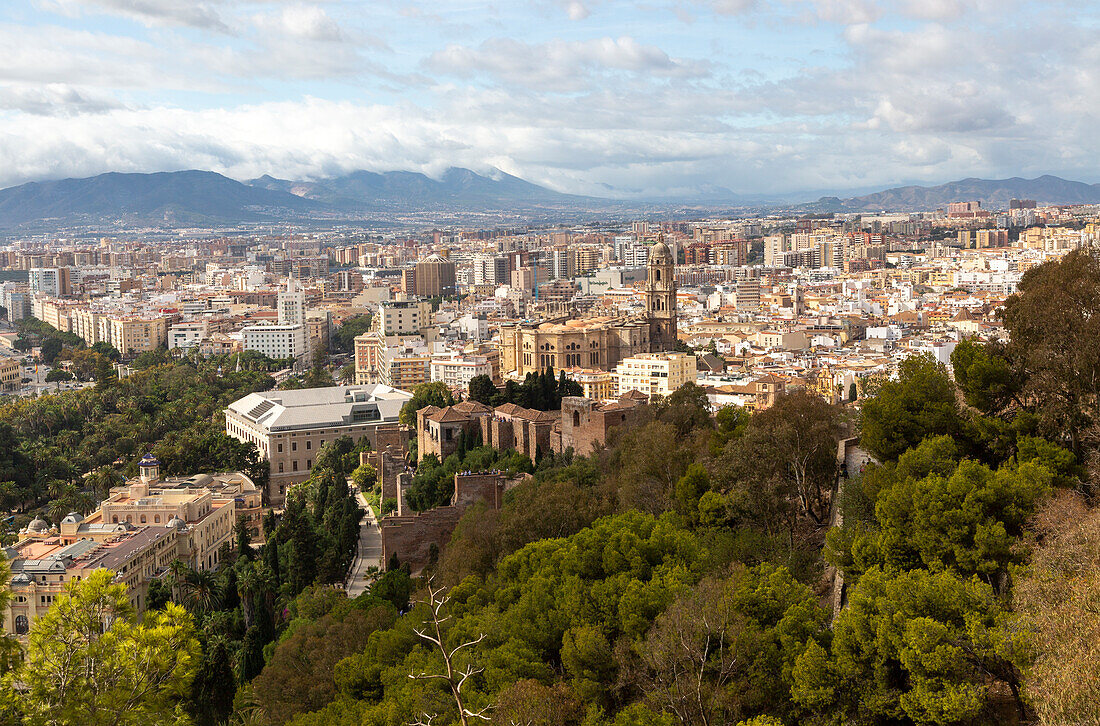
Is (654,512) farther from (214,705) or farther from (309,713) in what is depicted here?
(214,705)

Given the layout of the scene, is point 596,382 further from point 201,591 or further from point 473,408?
point 201,591

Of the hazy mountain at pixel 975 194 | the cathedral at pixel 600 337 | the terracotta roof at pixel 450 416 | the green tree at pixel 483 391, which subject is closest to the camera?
the terracotta roof at pixel 450 416

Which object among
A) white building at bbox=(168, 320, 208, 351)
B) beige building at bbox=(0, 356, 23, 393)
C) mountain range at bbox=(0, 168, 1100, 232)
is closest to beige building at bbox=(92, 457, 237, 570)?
beige building at bbox=(0, 356, 23, 393)

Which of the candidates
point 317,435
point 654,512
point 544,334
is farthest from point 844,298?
point 654,512

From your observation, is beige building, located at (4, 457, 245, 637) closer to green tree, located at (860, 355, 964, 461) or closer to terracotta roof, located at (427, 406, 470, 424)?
terracotta roof, located at (427, 406, 470, 424)

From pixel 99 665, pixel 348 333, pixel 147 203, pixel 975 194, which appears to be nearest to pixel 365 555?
pixel 99 665

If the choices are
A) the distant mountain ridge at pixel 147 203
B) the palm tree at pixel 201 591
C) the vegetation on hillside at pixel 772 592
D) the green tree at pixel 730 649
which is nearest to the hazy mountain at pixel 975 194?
the distant mountain ridge at pixel 147 203

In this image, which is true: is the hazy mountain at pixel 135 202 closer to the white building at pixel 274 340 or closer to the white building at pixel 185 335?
the white building at pixel 185 335
